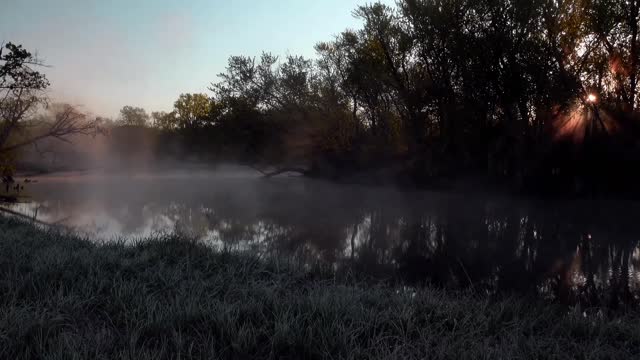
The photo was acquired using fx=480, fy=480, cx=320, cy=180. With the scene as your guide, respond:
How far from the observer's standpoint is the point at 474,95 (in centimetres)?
2392

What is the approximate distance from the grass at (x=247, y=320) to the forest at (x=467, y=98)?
16.7m

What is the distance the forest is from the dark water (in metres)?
2.62

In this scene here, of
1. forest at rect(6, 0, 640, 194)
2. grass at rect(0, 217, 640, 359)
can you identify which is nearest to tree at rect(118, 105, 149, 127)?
forest at rect(6, 0, 640, 194)

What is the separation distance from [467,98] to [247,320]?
22288mm

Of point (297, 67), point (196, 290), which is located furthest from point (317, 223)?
point (297, 67)

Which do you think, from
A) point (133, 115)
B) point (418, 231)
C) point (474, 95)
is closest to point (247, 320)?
point (418, 231)

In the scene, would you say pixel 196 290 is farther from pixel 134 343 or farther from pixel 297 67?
pixel 297 67

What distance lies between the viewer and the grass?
361 centimetres

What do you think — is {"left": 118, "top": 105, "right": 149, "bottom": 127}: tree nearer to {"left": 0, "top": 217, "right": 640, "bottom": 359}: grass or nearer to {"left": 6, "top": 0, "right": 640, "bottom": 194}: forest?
{"left": 6, "top": 0, "right": 640, "bottom": 194}: forest

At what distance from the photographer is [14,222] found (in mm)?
10016

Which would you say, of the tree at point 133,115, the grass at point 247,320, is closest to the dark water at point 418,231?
the grass at point 247,320

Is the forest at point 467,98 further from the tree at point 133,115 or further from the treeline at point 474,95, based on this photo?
the tree at point 133,115

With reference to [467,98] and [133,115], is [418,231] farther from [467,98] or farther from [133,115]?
[133,115]

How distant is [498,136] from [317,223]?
45.5 ft
